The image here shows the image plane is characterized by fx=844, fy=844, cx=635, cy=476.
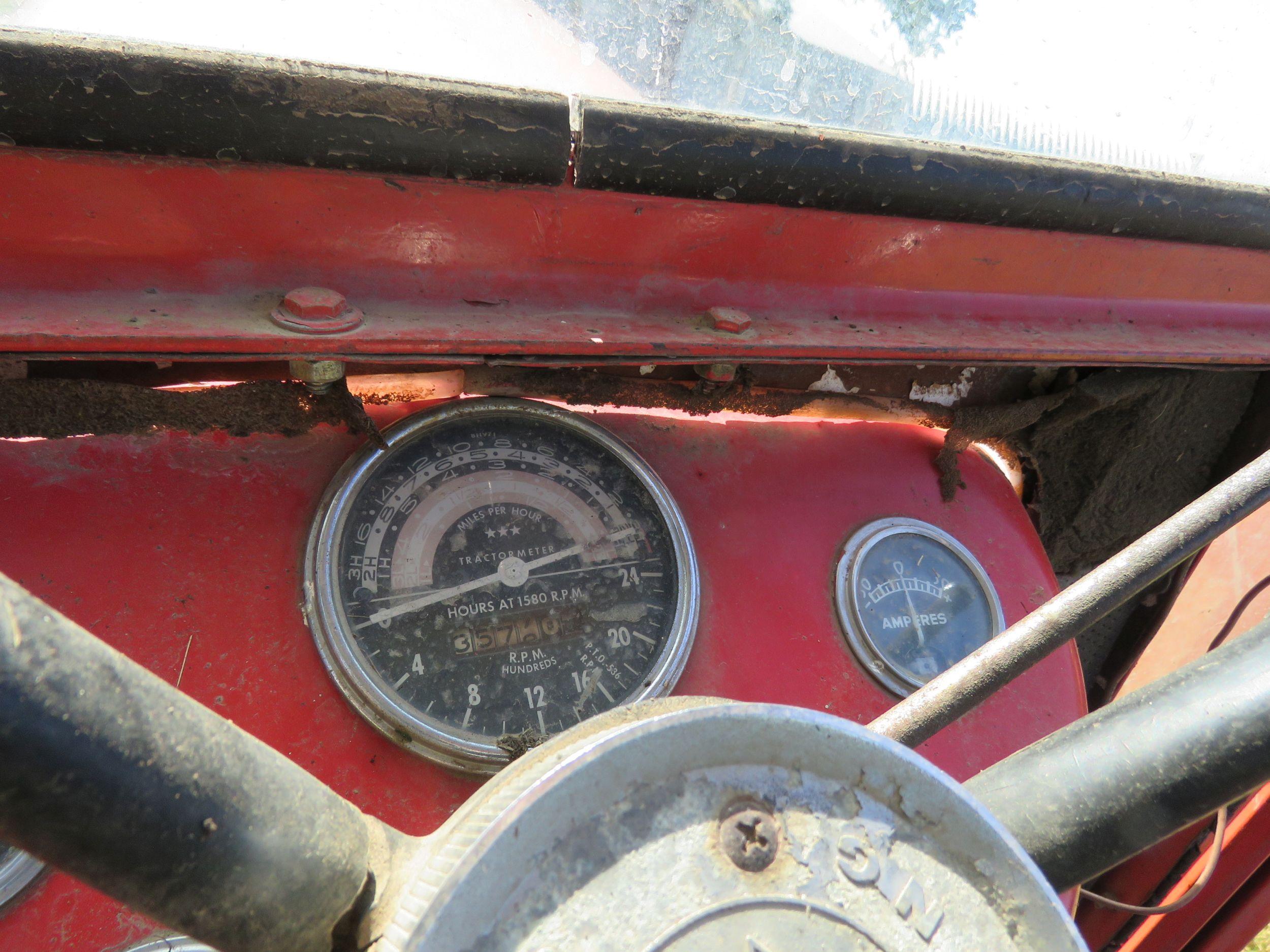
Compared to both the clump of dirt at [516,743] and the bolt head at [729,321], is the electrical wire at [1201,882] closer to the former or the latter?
the clump of dirt at [516,743]

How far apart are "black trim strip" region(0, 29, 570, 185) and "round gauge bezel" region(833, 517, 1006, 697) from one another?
869mm

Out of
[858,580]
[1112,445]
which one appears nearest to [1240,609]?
[1112,445]

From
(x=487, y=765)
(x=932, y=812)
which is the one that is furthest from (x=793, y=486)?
(x=932, y=812)

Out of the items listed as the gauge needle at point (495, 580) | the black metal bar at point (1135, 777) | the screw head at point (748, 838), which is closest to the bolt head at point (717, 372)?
the gauge needle at point (495, 580)

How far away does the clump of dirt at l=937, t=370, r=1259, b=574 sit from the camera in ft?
5.75

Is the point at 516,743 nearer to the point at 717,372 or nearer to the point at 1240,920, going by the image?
the point at 717,372

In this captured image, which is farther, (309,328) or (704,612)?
(704,612)

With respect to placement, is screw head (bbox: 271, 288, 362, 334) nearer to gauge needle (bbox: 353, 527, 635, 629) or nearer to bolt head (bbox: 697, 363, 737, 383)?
gauge needle (bbox: 353, 527, 635, 629)

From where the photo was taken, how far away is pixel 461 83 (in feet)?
3.46

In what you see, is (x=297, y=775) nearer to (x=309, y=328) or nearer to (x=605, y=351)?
(x=309, y=328)

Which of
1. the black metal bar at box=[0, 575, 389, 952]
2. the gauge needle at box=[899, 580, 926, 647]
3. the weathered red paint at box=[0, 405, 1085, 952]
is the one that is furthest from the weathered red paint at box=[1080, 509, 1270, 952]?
the black metal bar at box=[0, 575, 389, 952]

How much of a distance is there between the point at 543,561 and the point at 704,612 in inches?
11.9

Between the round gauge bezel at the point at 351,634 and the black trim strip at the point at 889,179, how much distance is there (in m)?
0.42

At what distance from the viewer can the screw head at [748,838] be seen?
54 cm
